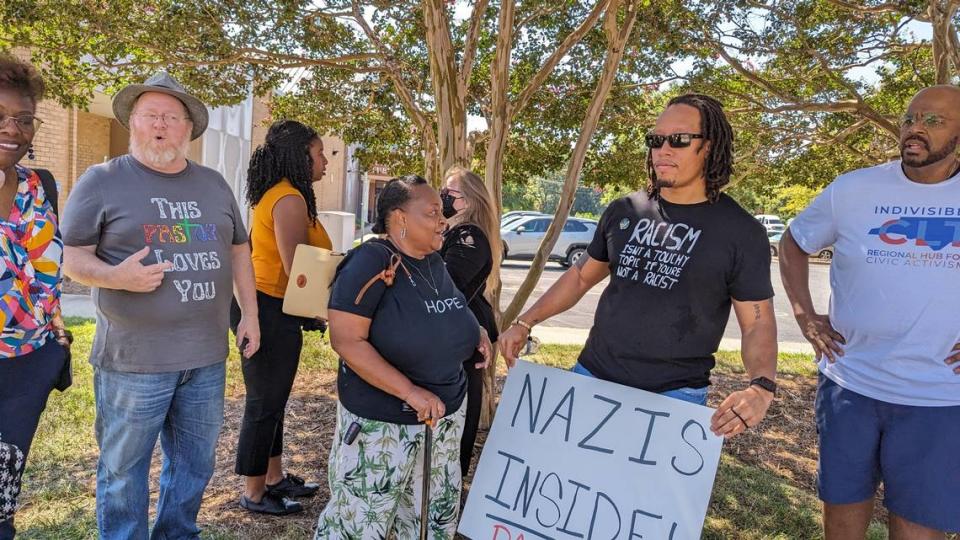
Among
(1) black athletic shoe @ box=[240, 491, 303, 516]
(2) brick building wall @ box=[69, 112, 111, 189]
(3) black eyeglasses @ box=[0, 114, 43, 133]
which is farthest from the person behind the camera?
(2) brick building wall @ box=[69, 112, 111, 189]

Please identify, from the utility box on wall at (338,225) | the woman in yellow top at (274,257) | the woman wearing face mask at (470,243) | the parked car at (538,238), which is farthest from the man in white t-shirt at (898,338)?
the parked car at (538,238)

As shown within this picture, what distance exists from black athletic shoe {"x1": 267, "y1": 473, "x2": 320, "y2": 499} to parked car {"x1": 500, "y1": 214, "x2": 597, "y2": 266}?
53.2ft

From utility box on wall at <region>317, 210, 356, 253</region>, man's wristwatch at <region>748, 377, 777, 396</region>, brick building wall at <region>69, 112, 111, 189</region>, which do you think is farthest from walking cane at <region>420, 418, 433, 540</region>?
brick building wall at <region>69, 112, 111, 189</region>

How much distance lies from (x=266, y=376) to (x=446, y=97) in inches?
93.6

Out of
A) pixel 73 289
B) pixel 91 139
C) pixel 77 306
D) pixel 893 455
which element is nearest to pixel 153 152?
pixel 893 455

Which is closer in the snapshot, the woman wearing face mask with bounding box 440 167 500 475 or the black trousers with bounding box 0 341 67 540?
the black trousers with bounding box 0 341 67 540

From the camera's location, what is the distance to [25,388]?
2.16m

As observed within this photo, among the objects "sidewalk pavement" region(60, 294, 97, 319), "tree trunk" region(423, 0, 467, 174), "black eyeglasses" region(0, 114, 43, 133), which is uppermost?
"tree trunk" region(423, 0, 467, 174)

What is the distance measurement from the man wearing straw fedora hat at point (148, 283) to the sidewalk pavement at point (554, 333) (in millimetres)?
6681

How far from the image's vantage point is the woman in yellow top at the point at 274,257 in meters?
3.17

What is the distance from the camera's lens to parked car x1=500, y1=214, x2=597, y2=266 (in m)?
20.1

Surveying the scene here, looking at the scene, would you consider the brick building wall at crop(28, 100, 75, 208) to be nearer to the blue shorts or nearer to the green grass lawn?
the green grass lawn

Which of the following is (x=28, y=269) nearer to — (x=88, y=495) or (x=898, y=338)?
(x=88, y=495)

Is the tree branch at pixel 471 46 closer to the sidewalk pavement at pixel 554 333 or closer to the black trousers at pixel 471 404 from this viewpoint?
the black trousers at pixel 471 404
